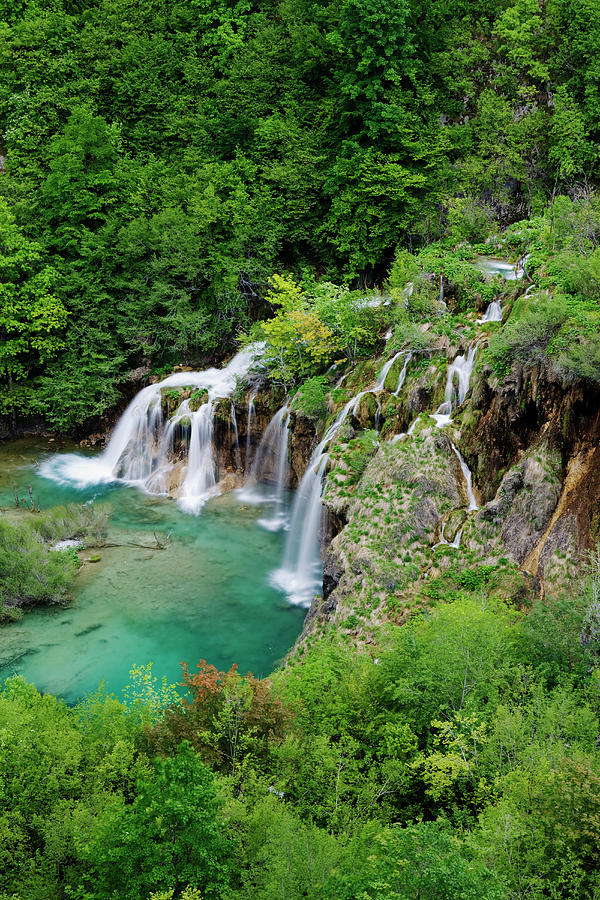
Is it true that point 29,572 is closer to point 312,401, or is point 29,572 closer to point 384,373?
point 312,401

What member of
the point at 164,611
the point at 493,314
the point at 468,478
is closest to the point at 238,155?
the point at 493,314

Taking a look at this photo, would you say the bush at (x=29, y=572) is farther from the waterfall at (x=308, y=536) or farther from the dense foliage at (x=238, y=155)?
the dense foliage at (x=238, y=155)

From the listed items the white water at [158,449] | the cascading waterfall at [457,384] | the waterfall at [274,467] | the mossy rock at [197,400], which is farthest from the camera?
the mossy rock at [197,400]

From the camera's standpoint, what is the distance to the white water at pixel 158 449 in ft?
93.5

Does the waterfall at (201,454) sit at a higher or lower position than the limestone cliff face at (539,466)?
lower

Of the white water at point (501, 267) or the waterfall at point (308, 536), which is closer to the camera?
the waterfall at point (308, 536)

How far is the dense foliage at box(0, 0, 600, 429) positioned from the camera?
29.6 m

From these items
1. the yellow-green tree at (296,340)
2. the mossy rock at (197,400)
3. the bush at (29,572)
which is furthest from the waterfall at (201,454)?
the bush at (29,572)

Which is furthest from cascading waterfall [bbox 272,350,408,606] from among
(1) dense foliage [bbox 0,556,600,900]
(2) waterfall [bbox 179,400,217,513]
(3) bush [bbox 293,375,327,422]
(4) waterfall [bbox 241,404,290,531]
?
(1) dense foliage [bbox 0,556,600,900]

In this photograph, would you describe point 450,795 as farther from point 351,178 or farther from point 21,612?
point 351,178

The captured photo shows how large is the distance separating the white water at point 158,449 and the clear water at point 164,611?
1.94 m

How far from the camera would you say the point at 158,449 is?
2988 centimetres

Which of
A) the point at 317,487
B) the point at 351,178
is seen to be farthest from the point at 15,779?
the point at 351,178

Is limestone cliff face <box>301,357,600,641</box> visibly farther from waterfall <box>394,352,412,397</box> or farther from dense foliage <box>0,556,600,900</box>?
dense foliage <box>0,556,600,900</box>
